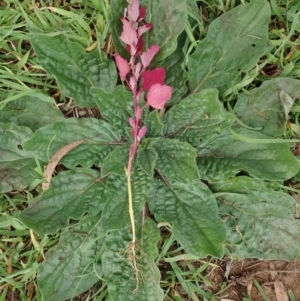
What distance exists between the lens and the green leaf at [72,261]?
6.51ft

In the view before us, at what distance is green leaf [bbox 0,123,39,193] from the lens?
80.1 inches

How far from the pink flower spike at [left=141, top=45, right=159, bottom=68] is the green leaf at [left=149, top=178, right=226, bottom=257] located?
42 cm

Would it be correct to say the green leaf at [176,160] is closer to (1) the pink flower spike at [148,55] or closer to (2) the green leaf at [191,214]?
(2) the green leaf at [191,214]

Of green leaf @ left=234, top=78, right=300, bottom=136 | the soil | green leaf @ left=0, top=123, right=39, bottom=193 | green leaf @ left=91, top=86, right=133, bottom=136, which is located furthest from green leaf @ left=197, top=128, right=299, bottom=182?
green leaf @ left=0, top=123, right=39, bottom=193

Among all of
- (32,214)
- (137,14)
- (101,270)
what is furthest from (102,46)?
(101,270)

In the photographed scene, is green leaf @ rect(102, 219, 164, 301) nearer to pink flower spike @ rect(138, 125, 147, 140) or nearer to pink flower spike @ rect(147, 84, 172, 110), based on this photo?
pink flower spike @ rect(138, 125, 147, 140)

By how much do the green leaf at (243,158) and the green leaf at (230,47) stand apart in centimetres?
20

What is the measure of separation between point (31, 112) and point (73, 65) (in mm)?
244


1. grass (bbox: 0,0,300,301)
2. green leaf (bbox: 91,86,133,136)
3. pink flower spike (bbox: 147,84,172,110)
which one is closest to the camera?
pink flower spike (bbox: 147,84,172,110)

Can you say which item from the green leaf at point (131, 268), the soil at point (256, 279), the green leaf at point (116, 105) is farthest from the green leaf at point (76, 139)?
the soil at point (256, 279)

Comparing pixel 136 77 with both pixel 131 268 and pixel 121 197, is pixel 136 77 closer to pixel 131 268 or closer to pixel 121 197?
pixel 121 197

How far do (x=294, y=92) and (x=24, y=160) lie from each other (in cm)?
100

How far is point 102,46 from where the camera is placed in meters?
2.09

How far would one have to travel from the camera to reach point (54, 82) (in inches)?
84.7
